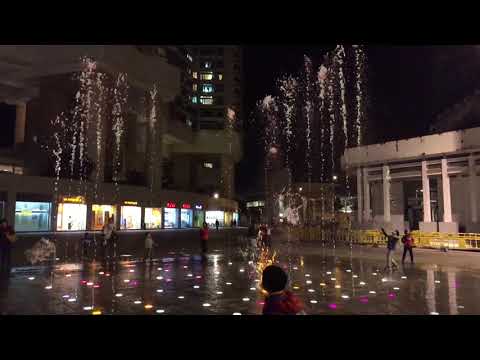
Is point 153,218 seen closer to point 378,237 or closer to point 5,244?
point 378,237

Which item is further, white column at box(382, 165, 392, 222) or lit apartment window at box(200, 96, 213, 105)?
lit apartment window at box(200, 96, 213, 105)

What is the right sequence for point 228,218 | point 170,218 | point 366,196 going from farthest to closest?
point 228,218, point 170,218, point 366,196

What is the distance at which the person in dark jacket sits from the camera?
3.57 m

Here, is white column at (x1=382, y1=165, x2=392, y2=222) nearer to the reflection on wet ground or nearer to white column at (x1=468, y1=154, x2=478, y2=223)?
white column at (x1=468, y1=154, x2=478, y2=223)

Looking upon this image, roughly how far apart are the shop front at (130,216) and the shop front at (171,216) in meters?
5.37

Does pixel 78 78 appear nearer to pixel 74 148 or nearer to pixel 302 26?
pixel 74 148

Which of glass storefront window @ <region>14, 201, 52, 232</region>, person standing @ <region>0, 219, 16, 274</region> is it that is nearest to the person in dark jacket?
person standing @ <region>0, 219, 16, 274</region>

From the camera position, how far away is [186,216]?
5697cm

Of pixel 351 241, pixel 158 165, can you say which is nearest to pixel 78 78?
pixel 158 165

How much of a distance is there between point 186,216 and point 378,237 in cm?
3571

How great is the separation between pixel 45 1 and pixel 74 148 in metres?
40.7

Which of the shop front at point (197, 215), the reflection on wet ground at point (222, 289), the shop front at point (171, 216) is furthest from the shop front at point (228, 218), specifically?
the reflection on wet ground at point (222, 289)

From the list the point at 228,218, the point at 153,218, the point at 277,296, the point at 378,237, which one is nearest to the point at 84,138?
the point at 153,218

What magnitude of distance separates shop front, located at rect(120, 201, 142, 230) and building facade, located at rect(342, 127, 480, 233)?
24719 millimetres
